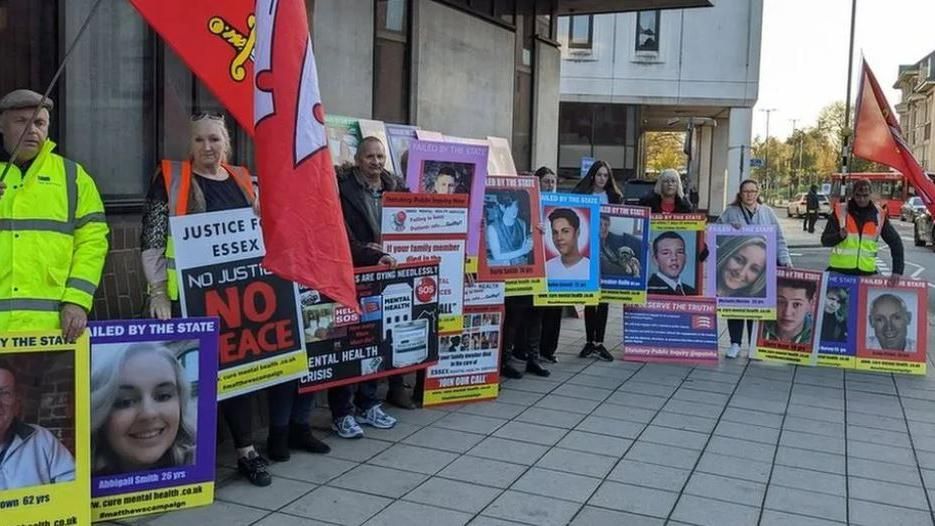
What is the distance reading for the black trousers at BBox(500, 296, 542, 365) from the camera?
7449 mm

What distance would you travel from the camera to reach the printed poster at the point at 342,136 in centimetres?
739

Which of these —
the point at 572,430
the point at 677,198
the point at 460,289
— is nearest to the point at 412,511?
the point at 572,430

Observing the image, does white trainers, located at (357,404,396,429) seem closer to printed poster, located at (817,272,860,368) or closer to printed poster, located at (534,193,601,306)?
printed poster, located at (534,193,601,306)

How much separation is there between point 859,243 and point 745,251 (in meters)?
1.12

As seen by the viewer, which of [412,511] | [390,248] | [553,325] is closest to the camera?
[412,511]

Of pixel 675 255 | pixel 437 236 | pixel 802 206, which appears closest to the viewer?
pixel 437 236

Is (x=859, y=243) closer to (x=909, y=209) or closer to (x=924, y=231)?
(x=924, y=231)

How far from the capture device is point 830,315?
8.34 m

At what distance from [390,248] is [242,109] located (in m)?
2.04

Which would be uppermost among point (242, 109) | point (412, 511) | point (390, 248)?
point (242, 109)

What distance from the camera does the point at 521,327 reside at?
7.89m

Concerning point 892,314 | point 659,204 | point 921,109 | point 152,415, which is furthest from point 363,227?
point 921,109

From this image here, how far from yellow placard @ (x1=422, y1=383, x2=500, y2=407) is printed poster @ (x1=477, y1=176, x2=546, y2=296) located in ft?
2.76

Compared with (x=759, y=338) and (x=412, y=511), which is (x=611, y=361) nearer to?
(x=759, y=338)
